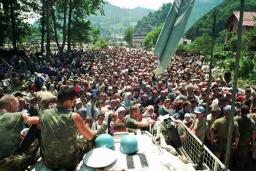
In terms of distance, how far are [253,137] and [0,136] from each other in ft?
19.7

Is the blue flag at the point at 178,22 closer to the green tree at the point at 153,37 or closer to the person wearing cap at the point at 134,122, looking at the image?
the person wearing cap at the point at 134,122

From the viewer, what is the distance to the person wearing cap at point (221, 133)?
8046 mm

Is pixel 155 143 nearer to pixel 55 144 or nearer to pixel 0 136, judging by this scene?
pixel 55 144

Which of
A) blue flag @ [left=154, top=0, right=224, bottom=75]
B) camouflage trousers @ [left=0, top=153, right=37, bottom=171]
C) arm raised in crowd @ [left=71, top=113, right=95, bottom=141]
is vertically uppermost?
blue flag @ [left=154, top=0, right=224, bottom=75]

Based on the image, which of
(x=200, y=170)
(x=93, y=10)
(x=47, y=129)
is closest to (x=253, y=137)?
(x=200, y=170)

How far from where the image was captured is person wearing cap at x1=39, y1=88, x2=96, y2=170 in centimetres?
466

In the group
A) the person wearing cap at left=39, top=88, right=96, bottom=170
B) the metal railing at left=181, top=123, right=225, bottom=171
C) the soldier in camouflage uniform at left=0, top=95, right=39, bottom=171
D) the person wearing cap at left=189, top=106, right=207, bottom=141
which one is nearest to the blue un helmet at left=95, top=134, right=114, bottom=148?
the person wearing cap at left=39, top=88, right=96, bottom=170

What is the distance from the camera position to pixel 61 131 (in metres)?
4.66

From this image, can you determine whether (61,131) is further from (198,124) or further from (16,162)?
(198,124)

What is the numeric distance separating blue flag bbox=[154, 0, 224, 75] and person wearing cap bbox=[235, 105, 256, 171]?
3953 mm

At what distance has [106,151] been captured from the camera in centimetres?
473

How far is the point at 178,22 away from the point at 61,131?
2.03 meters

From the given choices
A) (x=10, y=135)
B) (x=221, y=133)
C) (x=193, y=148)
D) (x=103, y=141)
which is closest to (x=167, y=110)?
(x=221, y=133)

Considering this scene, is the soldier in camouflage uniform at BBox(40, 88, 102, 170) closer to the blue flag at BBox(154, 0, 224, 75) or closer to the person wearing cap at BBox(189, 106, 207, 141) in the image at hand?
the blue flag at BBox(154, 0, 224, 75)
